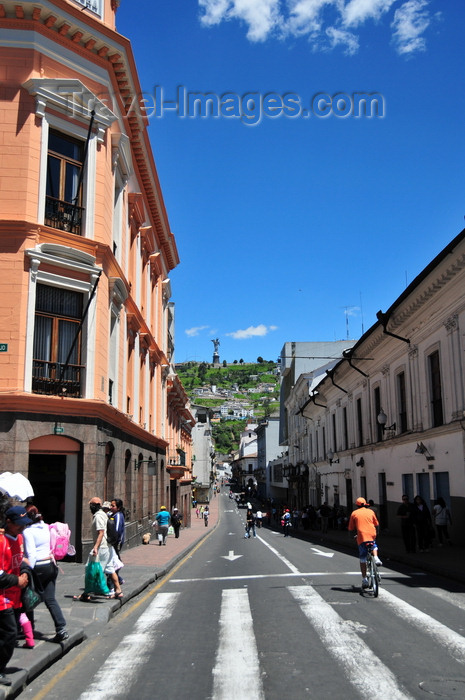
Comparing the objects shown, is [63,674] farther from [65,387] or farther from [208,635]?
[65,387]

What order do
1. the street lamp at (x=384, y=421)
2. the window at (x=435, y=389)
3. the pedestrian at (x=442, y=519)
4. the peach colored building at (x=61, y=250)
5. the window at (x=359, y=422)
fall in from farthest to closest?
the window at (x=359, y=422) → the street lamp at (x=384, y=421) → the window at (x=435, y=389) → the pedestrian at (x=442, y=519) → the peach colored building at (x=61, y=250)

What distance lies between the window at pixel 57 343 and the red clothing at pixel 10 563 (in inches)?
368

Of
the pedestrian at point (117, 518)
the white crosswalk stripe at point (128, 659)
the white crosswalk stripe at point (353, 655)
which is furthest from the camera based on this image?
the pedestrian at point (117, 518)

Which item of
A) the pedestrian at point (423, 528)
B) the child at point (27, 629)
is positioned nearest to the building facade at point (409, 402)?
the pedestrian at point (423, 528)

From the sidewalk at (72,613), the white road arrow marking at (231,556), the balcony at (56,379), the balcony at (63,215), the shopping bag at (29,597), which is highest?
the balcony at (63,215)

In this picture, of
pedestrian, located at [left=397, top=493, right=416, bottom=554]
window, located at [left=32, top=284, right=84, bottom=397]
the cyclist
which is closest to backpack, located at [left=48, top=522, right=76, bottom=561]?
the cyclist

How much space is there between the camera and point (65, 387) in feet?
53.2

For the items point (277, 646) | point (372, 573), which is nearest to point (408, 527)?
point (372, 573)

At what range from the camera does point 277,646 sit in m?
7.35

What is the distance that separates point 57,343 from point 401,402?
14611 millimetres

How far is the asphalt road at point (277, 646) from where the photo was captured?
5914 mm

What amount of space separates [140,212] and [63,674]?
67.4ft

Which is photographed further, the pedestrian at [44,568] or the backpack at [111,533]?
the backpack at [111,533]

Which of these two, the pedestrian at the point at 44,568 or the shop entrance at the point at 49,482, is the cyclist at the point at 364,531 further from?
the shop entrance at the point at 49,482
